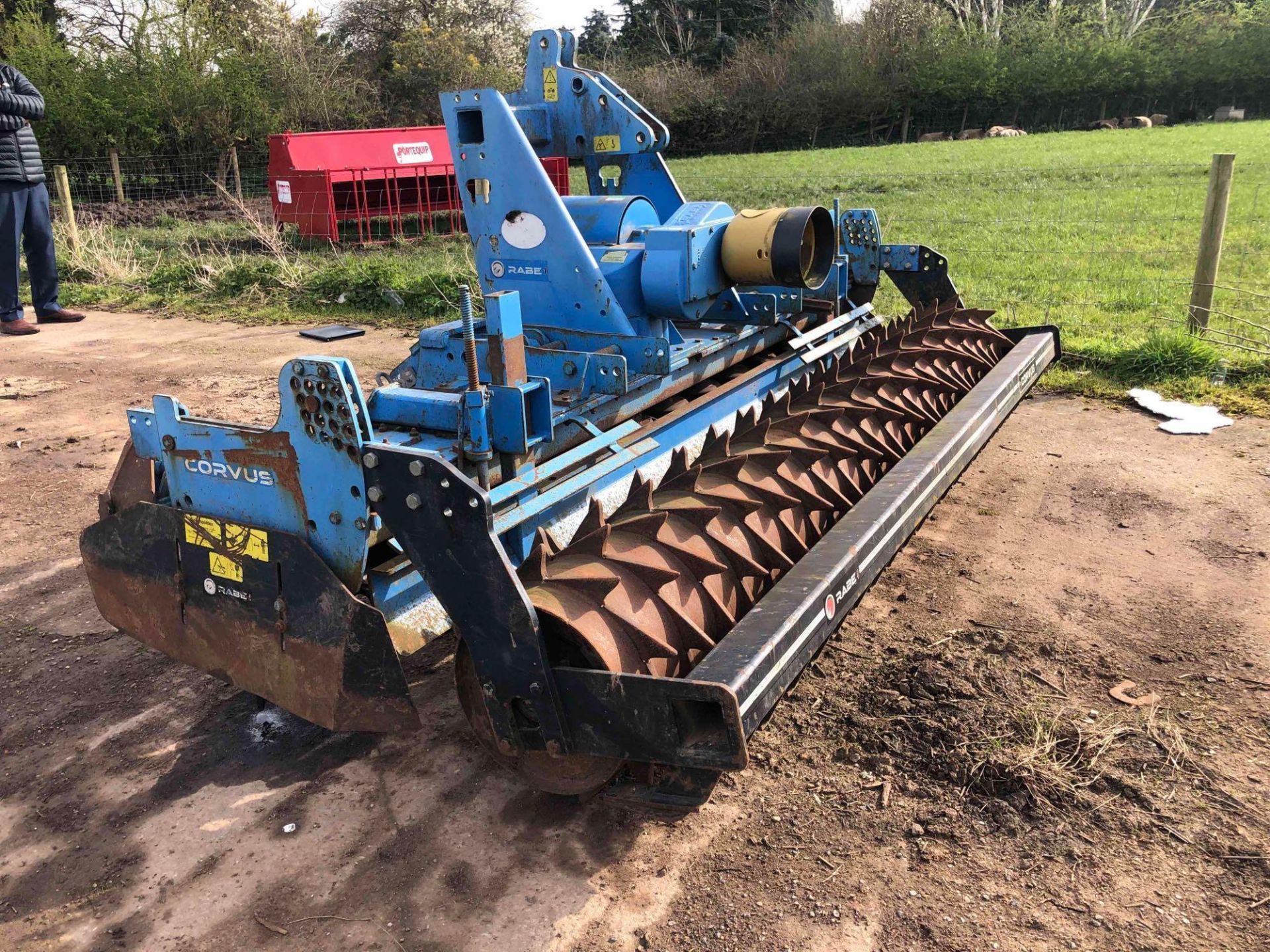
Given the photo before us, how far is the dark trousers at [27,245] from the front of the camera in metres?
9.72

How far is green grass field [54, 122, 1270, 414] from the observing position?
7.16 meters

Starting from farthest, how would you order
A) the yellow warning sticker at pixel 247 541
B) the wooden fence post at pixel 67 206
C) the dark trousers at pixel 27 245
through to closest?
the wooden fence post at pixel 67 206
the dark trousers at pixel 27 245
the yellow warning sticker at pixel 247 541

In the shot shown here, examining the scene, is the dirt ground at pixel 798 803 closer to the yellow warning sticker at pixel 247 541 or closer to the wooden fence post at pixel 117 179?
the yellow warning sticker at pixel 247 541

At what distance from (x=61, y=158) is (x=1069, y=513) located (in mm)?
24712

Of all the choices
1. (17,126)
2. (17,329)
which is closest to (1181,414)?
(17,126)

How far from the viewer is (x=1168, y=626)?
3.86 m

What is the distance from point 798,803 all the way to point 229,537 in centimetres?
188

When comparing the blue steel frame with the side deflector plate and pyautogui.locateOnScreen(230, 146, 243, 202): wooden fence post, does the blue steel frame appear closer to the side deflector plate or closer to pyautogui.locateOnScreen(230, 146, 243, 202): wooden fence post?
the side deflector plate

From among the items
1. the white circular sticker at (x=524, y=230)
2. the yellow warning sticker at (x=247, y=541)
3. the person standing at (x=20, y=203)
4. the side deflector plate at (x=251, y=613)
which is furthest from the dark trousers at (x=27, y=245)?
the yellow warning sticker at (x=247, y=541)

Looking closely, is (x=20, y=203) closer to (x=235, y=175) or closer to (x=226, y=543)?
(x=226, y=543)

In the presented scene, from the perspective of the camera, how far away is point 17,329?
34.1ft

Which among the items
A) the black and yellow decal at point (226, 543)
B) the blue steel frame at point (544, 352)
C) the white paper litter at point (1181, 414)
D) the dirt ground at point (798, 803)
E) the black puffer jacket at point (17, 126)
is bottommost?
the dirt ground at point (798, 803)

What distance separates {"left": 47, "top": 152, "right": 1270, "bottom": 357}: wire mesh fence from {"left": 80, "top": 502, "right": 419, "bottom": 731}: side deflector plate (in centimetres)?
650

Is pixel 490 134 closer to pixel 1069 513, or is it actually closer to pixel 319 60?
pixel 1069 513
